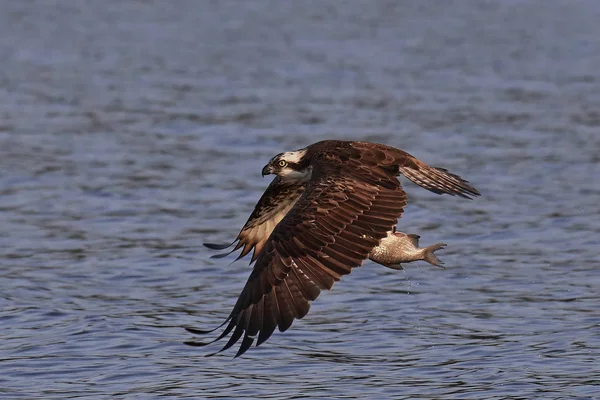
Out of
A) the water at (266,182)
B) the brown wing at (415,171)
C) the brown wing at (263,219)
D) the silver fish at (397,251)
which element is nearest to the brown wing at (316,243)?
the brown wing at (415,171)

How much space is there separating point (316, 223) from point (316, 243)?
7.0 inches

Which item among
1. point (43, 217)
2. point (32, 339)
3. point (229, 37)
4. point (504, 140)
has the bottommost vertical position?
point (32, 339)

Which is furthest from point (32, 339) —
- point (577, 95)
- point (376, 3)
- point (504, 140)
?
point (376, 3)

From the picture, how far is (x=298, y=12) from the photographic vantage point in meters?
23.2

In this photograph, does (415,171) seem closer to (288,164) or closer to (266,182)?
(288,164)

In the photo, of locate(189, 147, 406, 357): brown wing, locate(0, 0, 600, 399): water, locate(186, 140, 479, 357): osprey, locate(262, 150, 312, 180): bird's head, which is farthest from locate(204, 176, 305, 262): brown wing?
locate(0, 0, 600, 399): water

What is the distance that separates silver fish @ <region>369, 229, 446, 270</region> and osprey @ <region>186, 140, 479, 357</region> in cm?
2

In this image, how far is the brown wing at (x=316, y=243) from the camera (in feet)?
22.9

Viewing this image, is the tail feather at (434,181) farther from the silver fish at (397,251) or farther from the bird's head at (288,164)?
the bird's head at (288,164)

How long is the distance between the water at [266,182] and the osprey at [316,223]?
1075 mm

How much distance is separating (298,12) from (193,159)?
9003 mm

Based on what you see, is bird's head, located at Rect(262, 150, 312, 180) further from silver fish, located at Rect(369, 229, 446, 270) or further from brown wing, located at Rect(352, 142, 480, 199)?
silver fish, located at Rect(369, 229, 446, 270)

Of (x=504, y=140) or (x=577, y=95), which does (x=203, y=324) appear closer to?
(x=504, y=140)

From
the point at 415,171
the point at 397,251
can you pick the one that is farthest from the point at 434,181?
the point at 397,251
